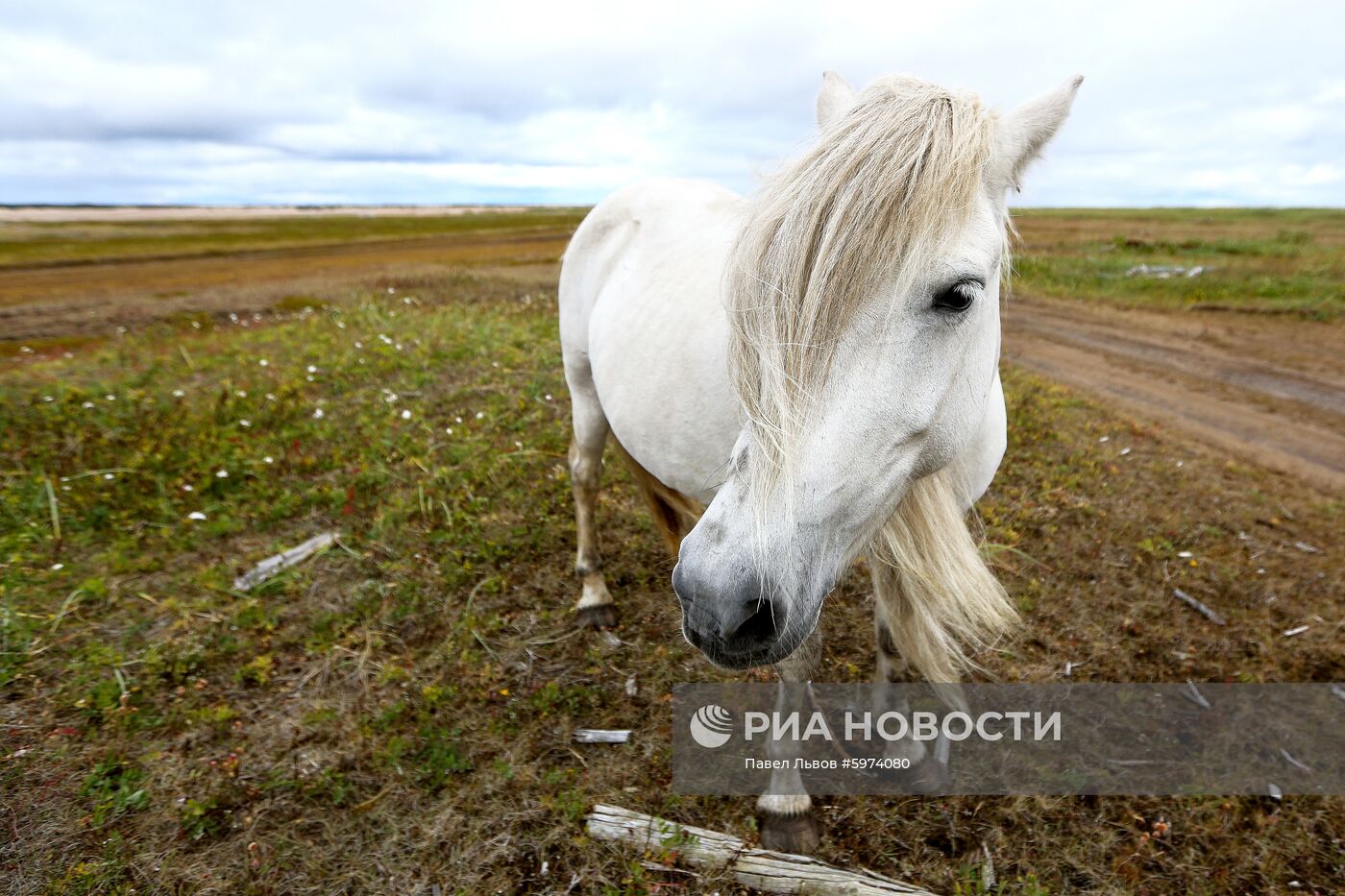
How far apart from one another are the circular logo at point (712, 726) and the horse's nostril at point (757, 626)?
1.75 metres

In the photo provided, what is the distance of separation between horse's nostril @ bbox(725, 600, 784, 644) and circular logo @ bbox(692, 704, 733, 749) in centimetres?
175

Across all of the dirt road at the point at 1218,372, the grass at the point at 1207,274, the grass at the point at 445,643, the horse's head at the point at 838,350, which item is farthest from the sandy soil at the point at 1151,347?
the horse's head at the point at 838,350

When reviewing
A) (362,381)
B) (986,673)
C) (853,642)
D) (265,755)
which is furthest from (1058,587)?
(362,381)

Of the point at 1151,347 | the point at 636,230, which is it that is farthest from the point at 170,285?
the point at 1151,347

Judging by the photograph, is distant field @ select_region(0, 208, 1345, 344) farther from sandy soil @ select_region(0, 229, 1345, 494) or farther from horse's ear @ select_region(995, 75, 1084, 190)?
horse's ear @ select_region(995, 75, 1084, 190)

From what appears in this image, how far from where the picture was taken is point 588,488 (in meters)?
4.05

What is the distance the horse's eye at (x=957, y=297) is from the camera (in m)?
1.49

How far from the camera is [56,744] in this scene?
9.86 ft

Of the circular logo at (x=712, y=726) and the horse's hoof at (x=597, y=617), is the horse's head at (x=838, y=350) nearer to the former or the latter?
the circular logo at (x=712, y=726)

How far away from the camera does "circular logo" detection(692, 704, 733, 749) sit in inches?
118

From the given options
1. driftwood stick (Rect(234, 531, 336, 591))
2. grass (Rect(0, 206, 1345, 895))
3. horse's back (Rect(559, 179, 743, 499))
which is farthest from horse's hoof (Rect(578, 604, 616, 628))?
driftwood stick (Rect(234, 531, 336, 591))

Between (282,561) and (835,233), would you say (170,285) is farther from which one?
(835,233)

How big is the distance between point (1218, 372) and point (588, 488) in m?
8.78

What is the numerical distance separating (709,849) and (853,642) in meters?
1.50
